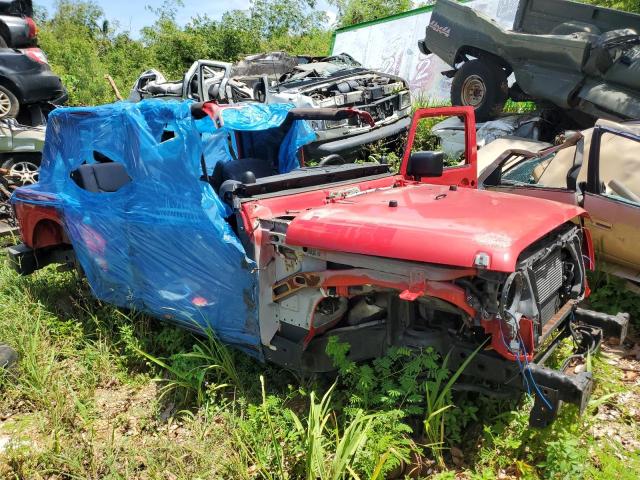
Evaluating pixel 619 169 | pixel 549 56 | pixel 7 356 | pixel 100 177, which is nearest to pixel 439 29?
pixel 549 56

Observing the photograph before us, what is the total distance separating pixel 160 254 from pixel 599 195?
3.62m

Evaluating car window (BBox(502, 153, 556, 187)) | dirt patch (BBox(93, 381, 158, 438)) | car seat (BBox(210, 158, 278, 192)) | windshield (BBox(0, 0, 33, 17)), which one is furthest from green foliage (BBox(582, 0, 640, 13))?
windshield (BBox(0, 0, 33, 17))

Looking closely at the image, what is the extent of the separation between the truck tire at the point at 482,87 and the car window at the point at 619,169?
4.15 metres

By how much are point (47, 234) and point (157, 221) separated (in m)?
1.90

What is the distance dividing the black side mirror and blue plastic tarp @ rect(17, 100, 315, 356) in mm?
1085

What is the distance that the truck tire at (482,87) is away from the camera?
866 centimetres

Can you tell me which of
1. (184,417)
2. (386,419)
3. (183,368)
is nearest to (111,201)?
(183,368)

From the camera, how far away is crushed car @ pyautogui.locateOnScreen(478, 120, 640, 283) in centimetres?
421

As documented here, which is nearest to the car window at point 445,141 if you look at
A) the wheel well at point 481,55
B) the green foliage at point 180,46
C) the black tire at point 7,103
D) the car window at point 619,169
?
the wheel well at point 481,55

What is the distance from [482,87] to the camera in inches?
347

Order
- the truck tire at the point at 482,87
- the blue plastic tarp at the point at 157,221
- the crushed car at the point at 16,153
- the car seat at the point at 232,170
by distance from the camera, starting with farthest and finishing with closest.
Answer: the truck tire at the point at 482,87, the crushed car at the point at 16,153, the car seat at the point at 232,170, the blue plastic tarp at the point at 157,221

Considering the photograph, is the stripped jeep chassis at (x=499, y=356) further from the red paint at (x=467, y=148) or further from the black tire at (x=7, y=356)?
the black tire at (x=7, y=356)

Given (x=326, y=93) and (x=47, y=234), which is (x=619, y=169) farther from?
(x=47, y=234)

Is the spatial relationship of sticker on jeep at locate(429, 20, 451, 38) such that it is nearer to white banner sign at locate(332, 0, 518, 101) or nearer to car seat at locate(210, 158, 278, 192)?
white banner sign at locate(332, 0, 518, 101)
